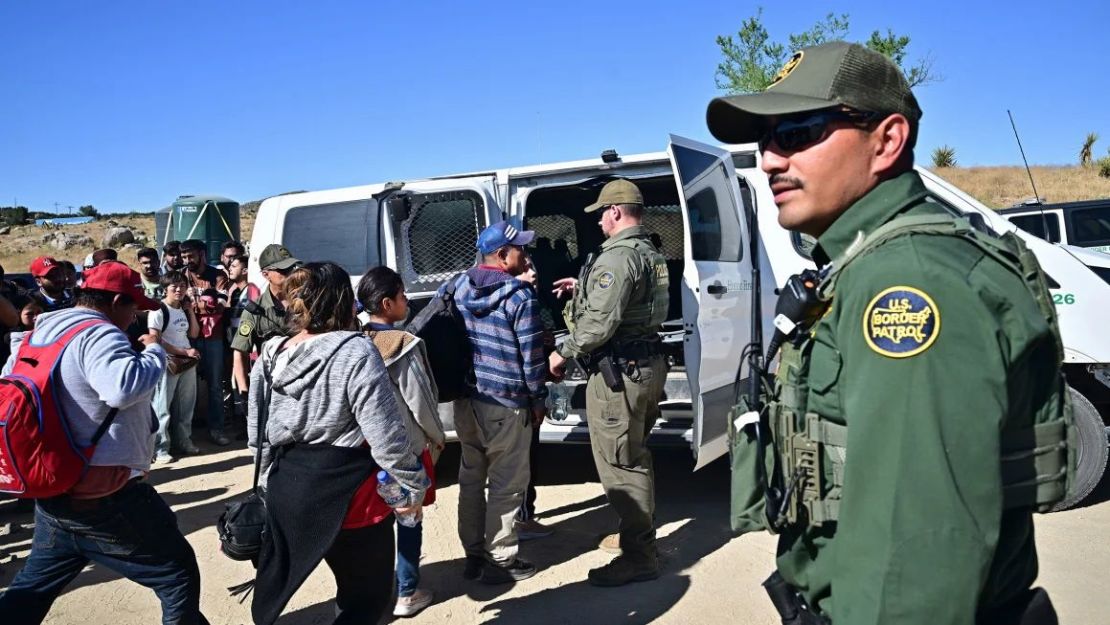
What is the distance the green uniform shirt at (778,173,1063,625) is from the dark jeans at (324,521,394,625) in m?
2.03

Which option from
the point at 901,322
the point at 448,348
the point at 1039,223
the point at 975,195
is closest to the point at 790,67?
the point at 901,322

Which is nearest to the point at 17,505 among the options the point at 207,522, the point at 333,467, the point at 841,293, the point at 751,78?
the point at 207,522

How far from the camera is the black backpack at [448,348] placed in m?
4.21

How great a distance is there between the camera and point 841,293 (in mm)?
1280

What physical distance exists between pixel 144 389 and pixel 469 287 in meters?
1.83

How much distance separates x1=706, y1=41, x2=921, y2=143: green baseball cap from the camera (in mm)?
1394

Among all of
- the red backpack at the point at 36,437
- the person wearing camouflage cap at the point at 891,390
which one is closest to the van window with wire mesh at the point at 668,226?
the red backpack at the point at 36,437

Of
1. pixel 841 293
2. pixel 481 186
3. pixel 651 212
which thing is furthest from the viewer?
pixel 651 212

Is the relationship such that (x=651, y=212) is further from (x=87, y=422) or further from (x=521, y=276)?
(x=87, y=422)

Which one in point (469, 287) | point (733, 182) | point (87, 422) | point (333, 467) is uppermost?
point (733, 182)

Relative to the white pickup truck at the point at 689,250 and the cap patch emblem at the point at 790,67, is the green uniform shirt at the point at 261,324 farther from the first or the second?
the cap patch emblem at the point at 790,67

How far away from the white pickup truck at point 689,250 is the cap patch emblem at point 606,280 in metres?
0.63

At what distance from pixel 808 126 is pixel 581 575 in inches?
139

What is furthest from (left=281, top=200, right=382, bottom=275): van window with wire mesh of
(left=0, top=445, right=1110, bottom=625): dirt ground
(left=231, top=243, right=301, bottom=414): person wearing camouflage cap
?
(left=0, top=445, right=1110, bottom=625): dirt ground
